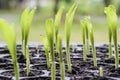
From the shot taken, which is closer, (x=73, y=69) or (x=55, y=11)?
(x=73, y=69)

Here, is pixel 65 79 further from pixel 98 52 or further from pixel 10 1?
pixel 10 1

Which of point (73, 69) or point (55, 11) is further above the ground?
point (55, 11)

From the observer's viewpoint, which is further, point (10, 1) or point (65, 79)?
point (10, 1)

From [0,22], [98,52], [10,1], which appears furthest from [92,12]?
[0,22]

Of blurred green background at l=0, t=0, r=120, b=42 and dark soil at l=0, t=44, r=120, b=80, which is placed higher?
blurred green background at l=0, t=0, r=120, b=42

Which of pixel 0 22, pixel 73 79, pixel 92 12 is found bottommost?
pixel 73 79

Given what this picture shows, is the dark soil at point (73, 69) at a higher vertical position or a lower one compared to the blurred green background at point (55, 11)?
lower

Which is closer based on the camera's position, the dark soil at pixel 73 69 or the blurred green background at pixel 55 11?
the dark soil at pixel 73 69

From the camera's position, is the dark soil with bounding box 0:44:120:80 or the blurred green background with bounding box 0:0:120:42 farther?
the blurred green background with bounding box 0:0:120:42

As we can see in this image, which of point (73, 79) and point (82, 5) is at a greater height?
point (82, 5)

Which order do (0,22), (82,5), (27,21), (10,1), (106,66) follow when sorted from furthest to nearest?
(10,1), (82,5), (106,66), (27,21), (0,22)

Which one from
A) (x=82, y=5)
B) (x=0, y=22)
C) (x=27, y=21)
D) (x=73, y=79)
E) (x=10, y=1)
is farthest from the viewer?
(x=10, y=1)
